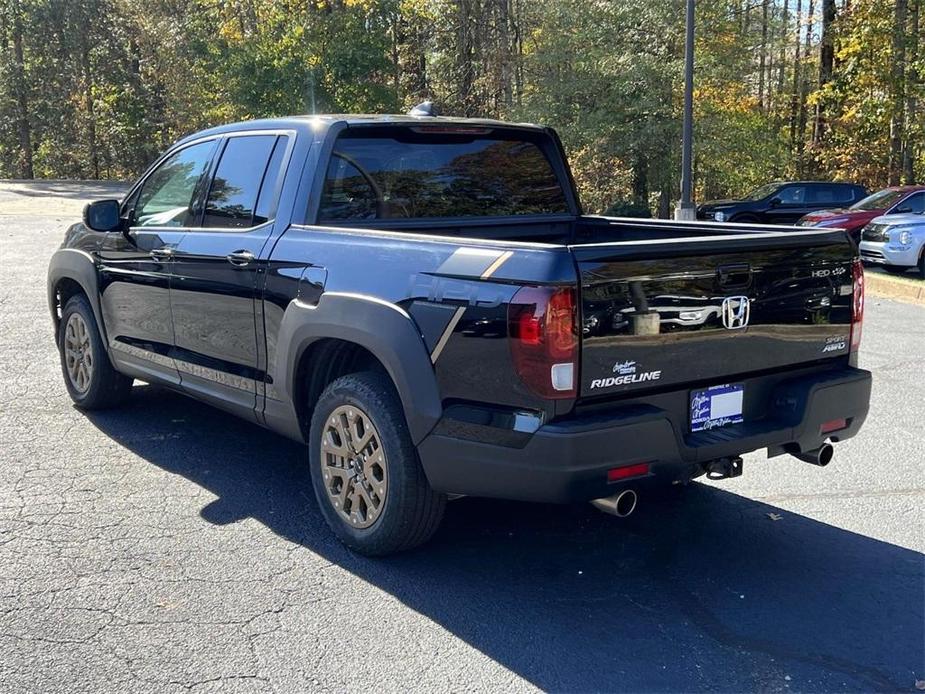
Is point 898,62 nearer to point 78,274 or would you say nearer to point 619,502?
point 78,274

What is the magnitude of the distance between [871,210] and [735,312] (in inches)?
654

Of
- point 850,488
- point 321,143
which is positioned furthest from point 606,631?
point 321,143

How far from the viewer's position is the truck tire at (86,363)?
6.21m

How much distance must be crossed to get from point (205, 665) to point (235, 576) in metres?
0.72

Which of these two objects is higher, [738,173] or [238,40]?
[238,40]

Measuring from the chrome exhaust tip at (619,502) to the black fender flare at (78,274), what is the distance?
3.81 m

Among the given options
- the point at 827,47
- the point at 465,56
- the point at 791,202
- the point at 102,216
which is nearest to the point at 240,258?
the point at 102,216

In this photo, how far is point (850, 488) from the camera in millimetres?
5133

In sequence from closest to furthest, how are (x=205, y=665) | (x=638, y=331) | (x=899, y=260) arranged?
1. (x=205, y=665)
2. (x=638, y=331)
3. (x=899, y=260)

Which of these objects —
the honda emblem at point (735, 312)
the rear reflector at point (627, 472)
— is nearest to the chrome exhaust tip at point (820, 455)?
the honda emblem at point (735, 312)

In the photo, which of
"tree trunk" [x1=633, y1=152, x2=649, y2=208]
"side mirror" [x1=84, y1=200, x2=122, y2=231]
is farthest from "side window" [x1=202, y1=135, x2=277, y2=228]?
"tree trunk" [x1=633, y1=152, x2=649, y2=208]

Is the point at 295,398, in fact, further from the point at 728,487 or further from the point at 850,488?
the point at 850,488

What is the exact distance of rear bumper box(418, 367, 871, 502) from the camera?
11.1ft

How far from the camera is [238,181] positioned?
197 inches
